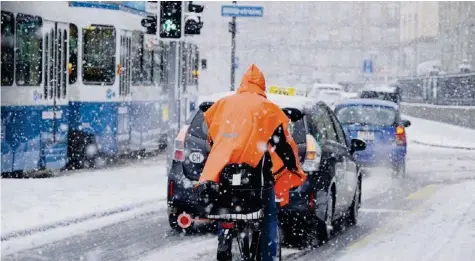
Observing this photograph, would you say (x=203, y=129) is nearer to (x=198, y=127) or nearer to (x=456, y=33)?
(x=198, y=127)

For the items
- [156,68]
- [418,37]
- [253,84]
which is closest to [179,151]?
[253,84]

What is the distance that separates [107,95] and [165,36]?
151 inches

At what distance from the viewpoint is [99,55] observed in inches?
862

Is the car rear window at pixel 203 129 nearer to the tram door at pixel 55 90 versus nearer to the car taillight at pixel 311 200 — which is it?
the car taillight at pixel 311 200

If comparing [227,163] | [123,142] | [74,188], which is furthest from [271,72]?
[227,163]

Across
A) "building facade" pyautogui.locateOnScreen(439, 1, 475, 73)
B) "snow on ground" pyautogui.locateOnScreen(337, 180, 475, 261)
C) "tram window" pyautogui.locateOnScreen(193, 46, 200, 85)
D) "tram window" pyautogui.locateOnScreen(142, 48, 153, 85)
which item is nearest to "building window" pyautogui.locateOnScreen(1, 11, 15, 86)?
"tram window" pyautogui.locateOnScreen(142, 48, 153, 85)

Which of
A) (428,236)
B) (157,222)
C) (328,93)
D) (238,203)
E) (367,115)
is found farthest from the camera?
(328,93)

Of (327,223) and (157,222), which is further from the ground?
(327,223)

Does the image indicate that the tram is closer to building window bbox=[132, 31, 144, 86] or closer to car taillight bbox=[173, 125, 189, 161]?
building window bbox=[132, 31, 144, 86]

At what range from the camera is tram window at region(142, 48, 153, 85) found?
80.5ft

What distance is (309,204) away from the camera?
10766mm

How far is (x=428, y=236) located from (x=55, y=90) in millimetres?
10046

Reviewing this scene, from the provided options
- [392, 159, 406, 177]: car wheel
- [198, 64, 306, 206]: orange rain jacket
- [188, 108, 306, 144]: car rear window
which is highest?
[198, 64, 306, 206]: orange rain jacket

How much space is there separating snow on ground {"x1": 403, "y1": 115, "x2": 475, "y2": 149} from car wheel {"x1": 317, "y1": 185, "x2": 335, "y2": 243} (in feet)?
67.4
